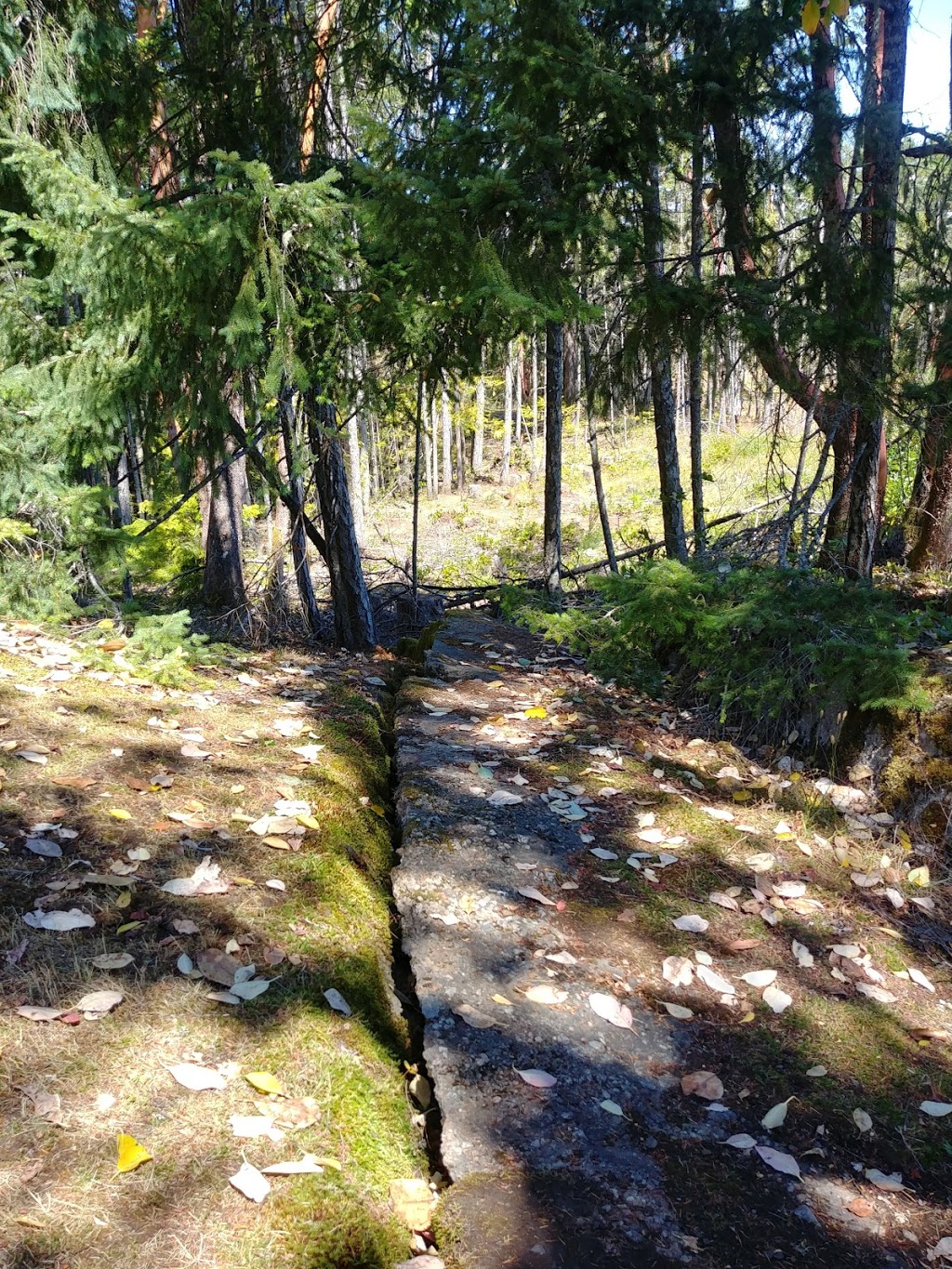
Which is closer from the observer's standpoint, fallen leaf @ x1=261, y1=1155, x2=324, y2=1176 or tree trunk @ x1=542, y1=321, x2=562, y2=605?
fallen leaf @ x1=261, y1=1155, x2=324, y2=1176

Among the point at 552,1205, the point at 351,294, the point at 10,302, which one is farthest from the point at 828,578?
the point at 10,302

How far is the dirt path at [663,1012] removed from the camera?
187 cm

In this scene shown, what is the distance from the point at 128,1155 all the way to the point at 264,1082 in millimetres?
341

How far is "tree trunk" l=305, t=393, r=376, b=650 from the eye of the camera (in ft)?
21.2

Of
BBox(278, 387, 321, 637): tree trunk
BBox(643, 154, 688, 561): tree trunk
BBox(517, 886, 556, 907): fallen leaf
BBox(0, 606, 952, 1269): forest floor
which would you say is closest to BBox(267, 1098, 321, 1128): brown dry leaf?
BBox(0, 606, 952, 1269): forest floor

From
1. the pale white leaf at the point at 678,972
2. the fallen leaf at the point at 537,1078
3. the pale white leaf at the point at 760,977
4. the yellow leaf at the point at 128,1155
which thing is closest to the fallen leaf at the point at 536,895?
the pale white leaf at the point at 678,972

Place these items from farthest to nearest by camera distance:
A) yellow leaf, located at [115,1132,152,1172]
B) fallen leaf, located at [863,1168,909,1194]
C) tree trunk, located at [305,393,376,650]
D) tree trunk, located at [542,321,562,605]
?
tree trunk, located at [542,321,562,605]
tree trunk, located at [305,393,376,650]
fallen leaf, located at [863,1168,909,1194]
yellow leaf, located at [115,1132,152,1172]

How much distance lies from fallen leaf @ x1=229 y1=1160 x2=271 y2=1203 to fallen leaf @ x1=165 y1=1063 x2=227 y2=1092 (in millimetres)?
228

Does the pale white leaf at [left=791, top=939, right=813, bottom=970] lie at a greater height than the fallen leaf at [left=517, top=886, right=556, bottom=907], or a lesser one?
lesser

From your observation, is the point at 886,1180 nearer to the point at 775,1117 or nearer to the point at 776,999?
the point at 775,1117

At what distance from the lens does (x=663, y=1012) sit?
8.50ft

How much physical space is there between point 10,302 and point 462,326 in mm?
3136

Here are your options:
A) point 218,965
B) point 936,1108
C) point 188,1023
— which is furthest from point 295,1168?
point 936,1108

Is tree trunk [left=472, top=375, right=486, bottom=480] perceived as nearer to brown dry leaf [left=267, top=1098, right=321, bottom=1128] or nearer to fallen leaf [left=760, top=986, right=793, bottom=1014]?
fallen leaf [left=760, top=986, right=793, bottom=1014]
